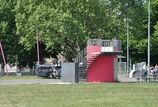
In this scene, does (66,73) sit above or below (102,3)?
below

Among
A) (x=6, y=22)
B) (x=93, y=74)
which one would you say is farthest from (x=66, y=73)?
(x=6, y=22)

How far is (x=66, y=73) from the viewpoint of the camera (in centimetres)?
3862

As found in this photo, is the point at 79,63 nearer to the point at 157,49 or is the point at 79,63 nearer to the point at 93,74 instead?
the point at 93,74

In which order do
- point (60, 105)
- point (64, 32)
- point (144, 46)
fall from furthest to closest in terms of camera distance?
point (144, 46), point (64, 32), point (60, 105)

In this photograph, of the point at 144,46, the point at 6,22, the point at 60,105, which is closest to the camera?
the point at 60,105

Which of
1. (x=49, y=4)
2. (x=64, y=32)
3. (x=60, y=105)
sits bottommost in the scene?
(x=60, y=105)

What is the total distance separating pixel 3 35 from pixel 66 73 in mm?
28703

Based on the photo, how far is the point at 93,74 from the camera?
129 ft

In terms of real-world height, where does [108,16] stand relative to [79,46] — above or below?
above

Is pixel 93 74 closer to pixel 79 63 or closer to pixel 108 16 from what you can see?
pixel 79 63

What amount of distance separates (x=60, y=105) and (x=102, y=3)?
39.0 meters

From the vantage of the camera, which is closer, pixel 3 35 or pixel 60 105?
pixel 60 105

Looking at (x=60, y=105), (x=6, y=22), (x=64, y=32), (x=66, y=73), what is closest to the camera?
(x=60, y=105)

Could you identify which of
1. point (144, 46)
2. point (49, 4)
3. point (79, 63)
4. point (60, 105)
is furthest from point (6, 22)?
point (60, 105)
